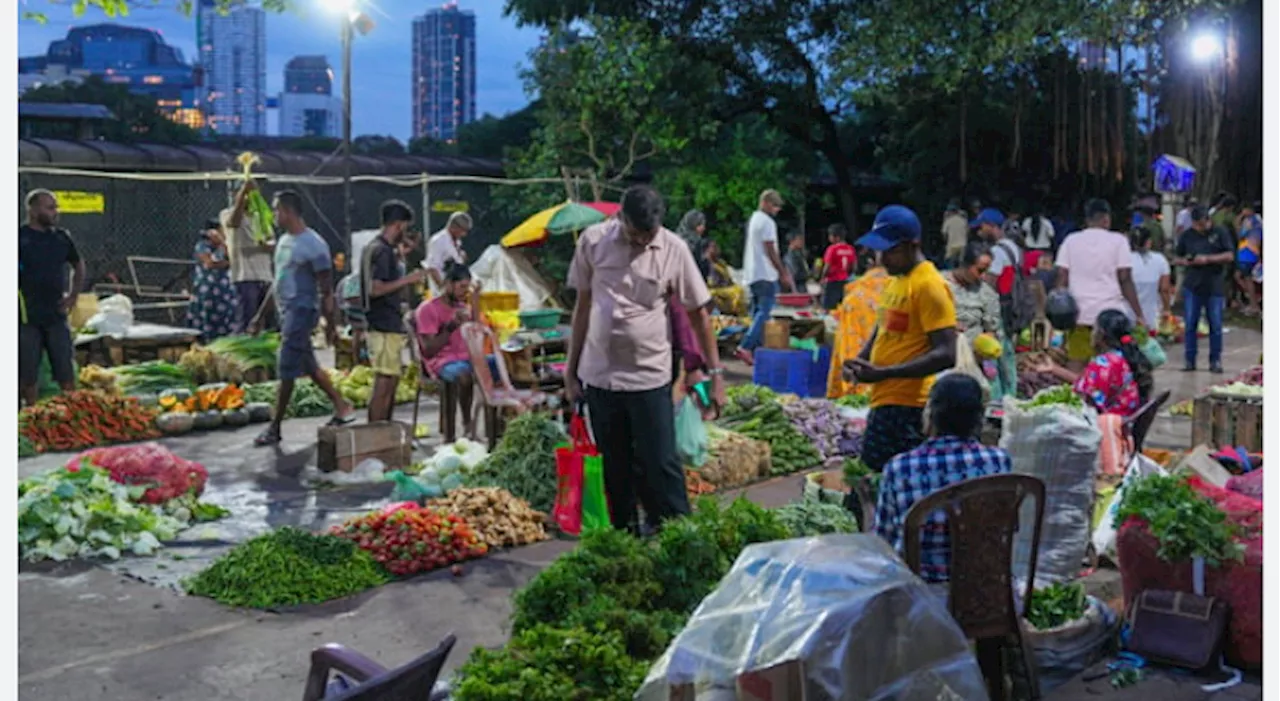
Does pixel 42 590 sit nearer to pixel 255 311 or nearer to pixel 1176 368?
pixel 255 311

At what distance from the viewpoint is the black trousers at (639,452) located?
642 cm

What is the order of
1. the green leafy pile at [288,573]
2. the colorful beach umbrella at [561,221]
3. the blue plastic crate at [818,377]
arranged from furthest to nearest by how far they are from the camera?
the colorful beach umbrella at [561,221], the blue plastic crate at [818,377], the green leafy pile at [288,573]

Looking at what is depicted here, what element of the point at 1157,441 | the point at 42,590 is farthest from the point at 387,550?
the point at 1157,441

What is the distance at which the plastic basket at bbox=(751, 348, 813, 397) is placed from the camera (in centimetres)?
1262

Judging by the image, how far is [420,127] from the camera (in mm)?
190000

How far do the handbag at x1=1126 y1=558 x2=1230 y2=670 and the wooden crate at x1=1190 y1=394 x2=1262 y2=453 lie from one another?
4317 millimetres

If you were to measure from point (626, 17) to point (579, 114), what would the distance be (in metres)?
3.16

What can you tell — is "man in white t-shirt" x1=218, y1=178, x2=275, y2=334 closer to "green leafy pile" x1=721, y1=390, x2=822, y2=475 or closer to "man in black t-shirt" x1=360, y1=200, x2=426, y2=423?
"man in black t-shirt" x1=360, y1=200, x2=426, y2=423

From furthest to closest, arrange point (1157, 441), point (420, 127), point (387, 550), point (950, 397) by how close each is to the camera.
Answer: point (420, 127) → point (1157, 441) → point (387, 550) → point (950, 397)

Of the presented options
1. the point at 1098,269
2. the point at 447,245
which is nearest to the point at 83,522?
the point at 447,245

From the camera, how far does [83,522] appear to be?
7.43m

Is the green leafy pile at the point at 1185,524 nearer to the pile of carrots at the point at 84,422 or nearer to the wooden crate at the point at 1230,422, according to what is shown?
the wooden crate at the point at 1230,422

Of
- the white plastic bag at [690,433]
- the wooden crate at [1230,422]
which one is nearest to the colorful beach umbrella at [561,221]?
the wooden crate at [1230,422]

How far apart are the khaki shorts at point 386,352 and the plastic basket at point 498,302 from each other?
296 cm
